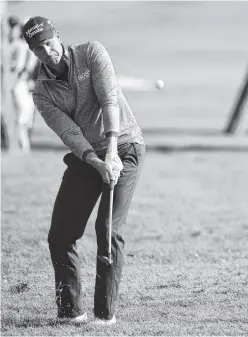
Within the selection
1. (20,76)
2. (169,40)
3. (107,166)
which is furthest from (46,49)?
(169,40)

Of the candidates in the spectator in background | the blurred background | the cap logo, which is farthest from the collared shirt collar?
the blurred background

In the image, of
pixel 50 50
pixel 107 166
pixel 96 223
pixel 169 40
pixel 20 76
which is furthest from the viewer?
pixel 169 40

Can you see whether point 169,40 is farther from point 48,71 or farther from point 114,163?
point 114,163

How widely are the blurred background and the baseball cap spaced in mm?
19216

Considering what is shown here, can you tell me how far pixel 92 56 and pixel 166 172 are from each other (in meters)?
7.93

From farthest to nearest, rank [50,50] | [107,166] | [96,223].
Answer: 1. [96,223]
2. [50,50]
3. [107,166]

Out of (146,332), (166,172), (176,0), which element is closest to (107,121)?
(146,332)

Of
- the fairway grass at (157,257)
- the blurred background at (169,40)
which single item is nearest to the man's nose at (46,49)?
the fairway grass at (157,257)

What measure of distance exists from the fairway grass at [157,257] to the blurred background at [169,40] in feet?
42.4

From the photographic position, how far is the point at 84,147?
573 cm

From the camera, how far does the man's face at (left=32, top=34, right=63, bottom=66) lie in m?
5.66

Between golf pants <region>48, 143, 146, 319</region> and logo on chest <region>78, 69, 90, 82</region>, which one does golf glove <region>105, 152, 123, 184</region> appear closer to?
golf pants <region>48, 143, 146, 319</region>

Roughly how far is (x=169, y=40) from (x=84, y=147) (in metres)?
29.2

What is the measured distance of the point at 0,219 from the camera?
32.5 ft
